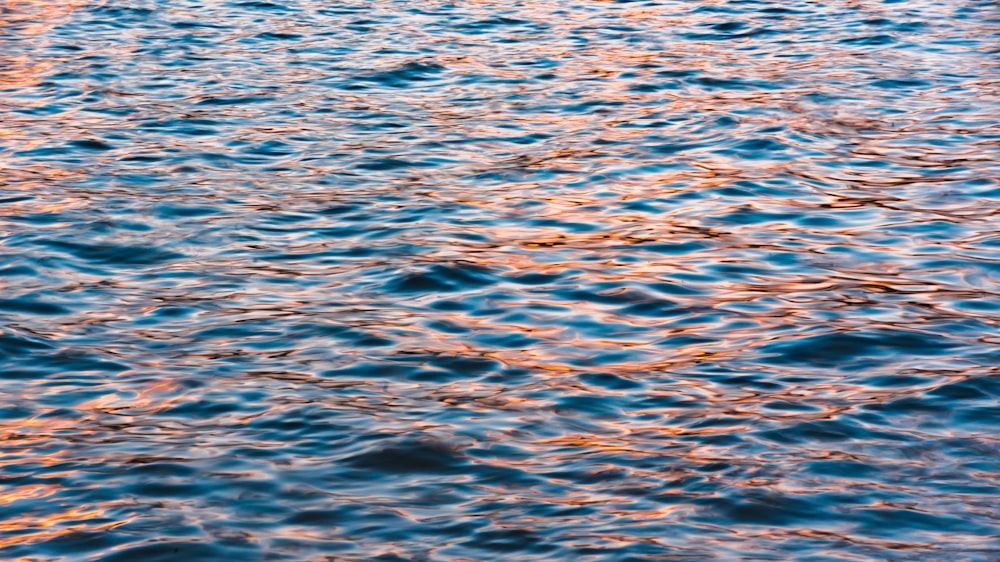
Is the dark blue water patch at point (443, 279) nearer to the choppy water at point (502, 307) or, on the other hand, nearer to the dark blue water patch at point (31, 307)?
the choppy water at point (502, 307)

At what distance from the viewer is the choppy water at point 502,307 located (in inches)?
241

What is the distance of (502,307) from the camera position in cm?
880

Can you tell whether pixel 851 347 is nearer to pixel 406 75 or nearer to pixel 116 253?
pixel 116 253

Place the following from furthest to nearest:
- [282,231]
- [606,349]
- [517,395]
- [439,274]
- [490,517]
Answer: [282,231], [439,274], [606,349], [517,395], [490,517]

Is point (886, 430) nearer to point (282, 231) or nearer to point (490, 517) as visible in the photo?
point (490, 517)

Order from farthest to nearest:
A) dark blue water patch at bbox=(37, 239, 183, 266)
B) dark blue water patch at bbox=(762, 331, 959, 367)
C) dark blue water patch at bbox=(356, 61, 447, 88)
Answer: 1. dark blue water patch at bbox=(356, 61, 447, 88)
2. dark blue water patch at bbox=(37, 239, 183, 266)
3. dark blue water patch at bbox=(762, 331, 959, 367)

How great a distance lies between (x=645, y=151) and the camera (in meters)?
12.5

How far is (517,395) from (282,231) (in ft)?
11.8

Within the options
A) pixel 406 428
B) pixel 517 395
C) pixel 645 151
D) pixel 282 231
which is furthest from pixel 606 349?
pixel 645 151

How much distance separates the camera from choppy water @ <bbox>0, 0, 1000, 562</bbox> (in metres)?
6.12

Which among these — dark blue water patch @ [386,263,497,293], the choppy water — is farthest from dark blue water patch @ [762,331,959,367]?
dark blue water patch @ [386,263,497,293]

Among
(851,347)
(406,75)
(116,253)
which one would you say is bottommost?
(406,75)

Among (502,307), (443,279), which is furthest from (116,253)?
(502,307)

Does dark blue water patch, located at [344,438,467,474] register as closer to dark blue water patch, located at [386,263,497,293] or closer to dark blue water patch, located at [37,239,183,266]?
dark blue water patch, located at [386,263,497,293]
